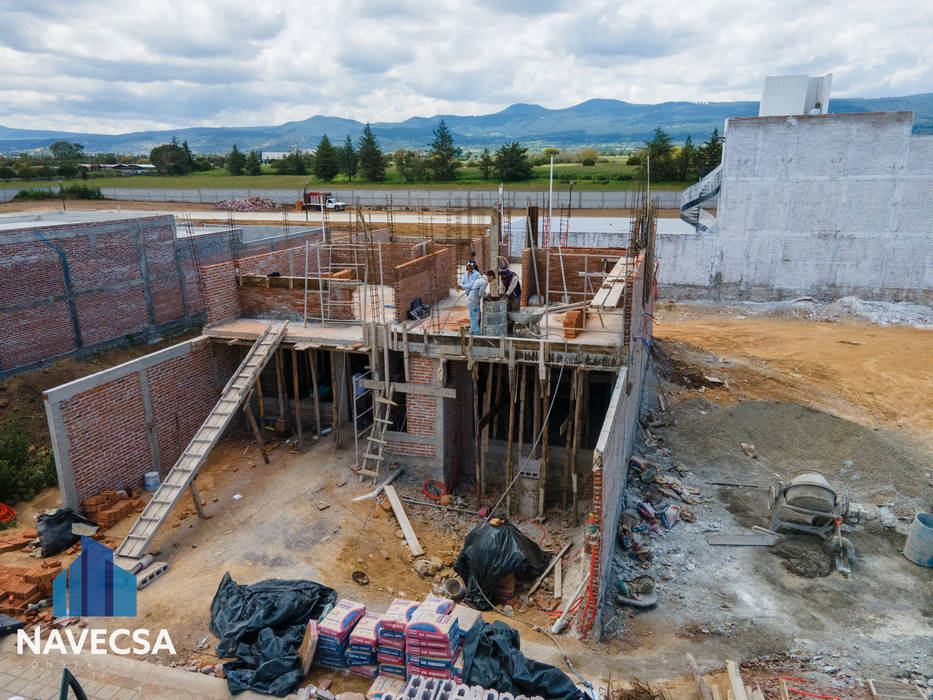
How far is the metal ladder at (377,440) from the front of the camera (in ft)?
42.9

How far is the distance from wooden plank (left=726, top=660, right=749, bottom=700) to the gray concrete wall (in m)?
23.8

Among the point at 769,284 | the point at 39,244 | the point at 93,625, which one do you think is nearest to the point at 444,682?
the point at 93,625

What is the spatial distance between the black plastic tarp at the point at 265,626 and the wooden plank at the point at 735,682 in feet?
17.7

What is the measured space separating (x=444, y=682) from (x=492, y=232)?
8630 mm

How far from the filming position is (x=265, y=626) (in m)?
8.41

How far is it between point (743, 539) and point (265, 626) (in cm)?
847

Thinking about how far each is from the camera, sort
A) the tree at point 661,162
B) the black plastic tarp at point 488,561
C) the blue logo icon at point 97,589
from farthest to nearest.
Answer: the tree at point 661,162 → the black plastic tarp at point 488,561 → the blue logo icon at point 97,589

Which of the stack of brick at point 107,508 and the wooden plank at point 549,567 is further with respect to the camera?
the stack of brick at point 107,508

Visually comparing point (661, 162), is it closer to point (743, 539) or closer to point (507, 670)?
point (743, 539)

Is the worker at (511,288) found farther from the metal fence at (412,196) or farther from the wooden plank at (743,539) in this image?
the metal fence at (412,196)

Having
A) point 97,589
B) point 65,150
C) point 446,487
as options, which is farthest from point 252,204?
point 65,150

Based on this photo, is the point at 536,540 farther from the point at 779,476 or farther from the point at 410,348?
the point at 779,476

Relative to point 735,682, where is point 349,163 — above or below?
above

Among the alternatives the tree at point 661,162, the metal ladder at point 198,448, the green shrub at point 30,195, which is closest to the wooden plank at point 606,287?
the metal ladder at point 198,448
